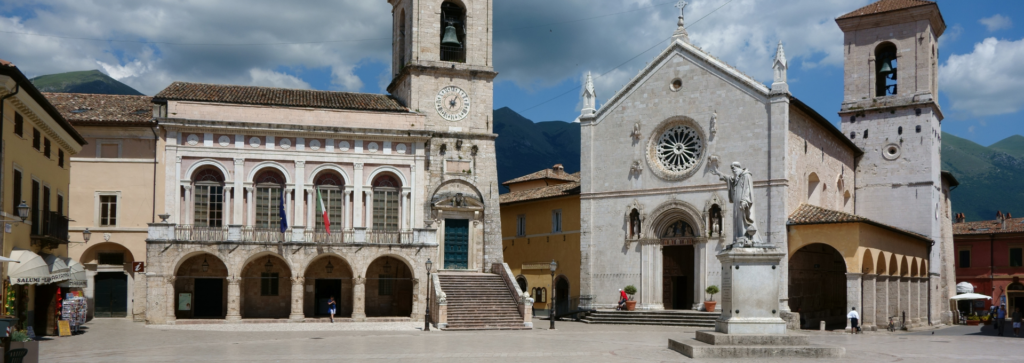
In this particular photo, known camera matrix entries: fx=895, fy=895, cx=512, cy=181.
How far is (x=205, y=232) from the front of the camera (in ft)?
112

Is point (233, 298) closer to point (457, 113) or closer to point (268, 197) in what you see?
point (268, 197)

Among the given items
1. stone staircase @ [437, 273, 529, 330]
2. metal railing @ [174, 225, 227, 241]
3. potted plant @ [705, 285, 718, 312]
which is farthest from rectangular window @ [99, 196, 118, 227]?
potted plant @ [705, 285, 718, 312]

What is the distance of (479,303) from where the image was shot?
115ft

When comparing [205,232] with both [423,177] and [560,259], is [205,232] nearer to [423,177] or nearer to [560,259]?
[423,177]

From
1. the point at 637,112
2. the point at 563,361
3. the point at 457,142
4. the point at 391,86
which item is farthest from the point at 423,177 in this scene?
the point at 563,361

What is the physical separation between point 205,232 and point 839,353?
78.1 feet

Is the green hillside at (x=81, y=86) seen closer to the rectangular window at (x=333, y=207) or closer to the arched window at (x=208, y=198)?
the arched window at (x=208, y=198)

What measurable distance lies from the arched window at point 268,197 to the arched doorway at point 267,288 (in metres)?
1.39

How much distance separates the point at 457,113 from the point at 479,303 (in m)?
9.04

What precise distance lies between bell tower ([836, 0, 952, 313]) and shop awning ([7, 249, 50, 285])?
1466 inches

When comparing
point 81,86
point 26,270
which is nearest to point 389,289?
point 26,270

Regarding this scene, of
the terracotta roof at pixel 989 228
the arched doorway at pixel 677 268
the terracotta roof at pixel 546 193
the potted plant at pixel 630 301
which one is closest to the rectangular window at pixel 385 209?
the terracotta roof at pixel 546 193

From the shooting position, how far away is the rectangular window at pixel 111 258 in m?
36.4

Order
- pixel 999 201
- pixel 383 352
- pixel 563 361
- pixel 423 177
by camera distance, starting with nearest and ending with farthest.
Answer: pixel 563 361
pixel 383 352
pixel 423 177
pixel 999 201
